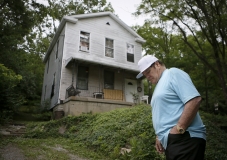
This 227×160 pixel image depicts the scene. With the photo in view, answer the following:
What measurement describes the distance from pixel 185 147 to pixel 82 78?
451 inches

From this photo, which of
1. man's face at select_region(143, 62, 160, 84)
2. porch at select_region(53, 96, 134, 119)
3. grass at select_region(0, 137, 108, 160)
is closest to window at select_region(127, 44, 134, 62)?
porch at select_region(53, 96, 134, 119)

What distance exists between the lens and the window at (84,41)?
43.1ft

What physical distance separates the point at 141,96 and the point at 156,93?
12.8 metres

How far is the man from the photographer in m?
1.61

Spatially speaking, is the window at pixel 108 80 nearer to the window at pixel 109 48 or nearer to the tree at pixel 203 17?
the window at pixel 109 48

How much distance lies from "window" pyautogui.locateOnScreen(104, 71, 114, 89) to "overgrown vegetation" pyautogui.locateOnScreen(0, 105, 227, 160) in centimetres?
483

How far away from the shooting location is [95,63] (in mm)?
11992

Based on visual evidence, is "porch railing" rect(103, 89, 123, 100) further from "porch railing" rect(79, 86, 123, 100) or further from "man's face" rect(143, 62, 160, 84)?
"man's face" rect(143, 62, 160, 84)

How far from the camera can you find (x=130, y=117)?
696cm

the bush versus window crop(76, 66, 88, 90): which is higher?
window crop(76, 66, 88, 90)

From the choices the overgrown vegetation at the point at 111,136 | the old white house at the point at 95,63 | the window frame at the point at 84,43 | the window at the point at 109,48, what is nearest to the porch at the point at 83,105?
the old white house at the point at 95,63

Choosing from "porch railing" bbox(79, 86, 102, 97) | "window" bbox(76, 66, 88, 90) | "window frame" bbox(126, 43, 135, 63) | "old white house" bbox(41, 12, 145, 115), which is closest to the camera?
"old white house" bbox(41, 12, 145, 115)

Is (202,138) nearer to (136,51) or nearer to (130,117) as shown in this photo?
(130,117)

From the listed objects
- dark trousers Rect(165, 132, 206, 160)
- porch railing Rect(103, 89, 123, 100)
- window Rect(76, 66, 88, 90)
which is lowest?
dark trousers Rect(165, 132, 206, 160)
